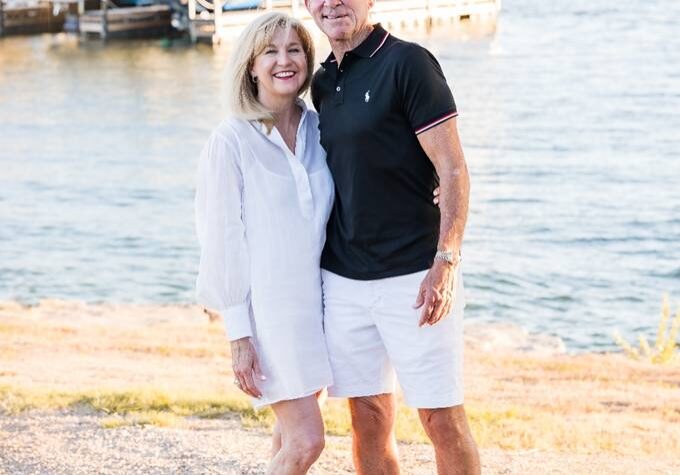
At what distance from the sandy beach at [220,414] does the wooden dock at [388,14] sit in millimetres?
34544

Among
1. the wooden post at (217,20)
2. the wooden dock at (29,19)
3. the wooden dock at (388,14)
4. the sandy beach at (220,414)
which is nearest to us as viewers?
the sandy beach at (220,414)

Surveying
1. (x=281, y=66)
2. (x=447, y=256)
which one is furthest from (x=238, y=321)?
(x=281, y=66)

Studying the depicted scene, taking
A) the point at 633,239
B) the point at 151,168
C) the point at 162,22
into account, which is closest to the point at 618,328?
the point at 633,239

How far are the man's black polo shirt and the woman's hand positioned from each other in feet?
1.29

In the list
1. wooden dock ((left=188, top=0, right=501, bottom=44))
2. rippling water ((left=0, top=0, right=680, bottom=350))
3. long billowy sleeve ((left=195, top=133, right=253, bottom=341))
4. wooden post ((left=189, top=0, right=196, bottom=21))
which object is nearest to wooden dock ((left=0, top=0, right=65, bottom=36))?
rippling water ((left=0, top=0, right=680, bottom=350))

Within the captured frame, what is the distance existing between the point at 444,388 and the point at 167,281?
14417 millimetres

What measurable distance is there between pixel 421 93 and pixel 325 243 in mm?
671

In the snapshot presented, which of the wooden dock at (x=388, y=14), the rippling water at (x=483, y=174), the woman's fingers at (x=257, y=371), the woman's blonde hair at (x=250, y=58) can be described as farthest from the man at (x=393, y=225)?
the wooden dock at (x=388, y=14)

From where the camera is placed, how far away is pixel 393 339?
13.4 ft

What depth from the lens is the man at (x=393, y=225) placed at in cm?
389

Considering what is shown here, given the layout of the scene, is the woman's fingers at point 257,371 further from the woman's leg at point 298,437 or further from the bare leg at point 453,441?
the bare leg at point 453,441

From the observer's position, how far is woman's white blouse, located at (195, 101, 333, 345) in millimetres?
4020

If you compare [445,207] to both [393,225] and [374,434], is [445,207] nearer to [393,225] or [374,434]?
[393,225]

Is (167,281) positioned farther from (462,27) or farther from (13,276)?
(462,27)
